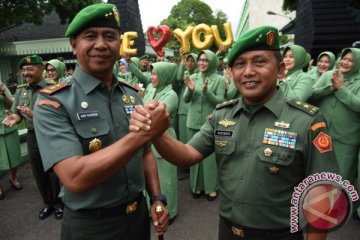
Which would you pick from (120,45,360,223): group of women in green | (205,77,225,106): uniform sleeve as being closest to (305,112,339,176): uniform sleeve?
(120,45,360,223): group of women in green

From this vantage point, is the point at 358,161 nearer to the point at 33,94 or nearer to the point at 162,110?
the point at 162,110

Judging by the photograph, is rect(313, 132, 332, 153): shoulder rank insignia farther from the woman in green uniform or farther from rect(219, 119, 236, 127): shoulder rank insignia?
the woman in green uniform

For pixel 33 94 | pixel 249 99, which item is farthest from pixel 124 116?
pixel 33 94

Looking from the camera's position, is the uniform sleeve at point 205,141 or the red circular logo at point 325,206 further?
the uniform sleeve at point 205,141

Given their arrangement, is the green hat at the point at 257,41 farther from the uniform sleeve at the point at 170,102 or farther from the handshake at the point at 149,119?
the uniform sleeve at the point at 170,102

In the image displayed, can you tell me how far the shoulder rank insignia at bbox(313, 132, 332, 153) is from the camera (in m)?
1.48

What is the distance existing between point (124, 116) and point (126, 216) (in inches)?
21.4

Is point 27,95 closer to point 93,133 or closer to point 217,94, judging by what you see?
point 217,94

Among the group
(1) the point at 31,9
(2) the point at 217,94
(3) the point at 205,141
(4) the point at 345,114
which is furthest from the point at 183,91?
(1) the point at 31,9

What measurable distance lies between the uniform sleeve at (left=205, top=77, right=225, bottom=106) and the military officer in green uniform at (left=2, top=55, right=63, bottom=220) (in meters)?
2.22

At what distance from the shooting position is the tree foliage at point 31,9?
46.9ft

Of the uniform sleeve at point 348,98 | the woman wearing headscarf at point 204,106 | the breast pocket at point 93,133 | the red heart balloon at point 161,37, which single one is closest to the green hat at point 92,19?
the breast pocket at point 93,133

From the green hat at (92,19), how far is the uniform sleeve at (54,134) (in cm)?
38

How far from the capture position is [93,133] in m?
1.54
